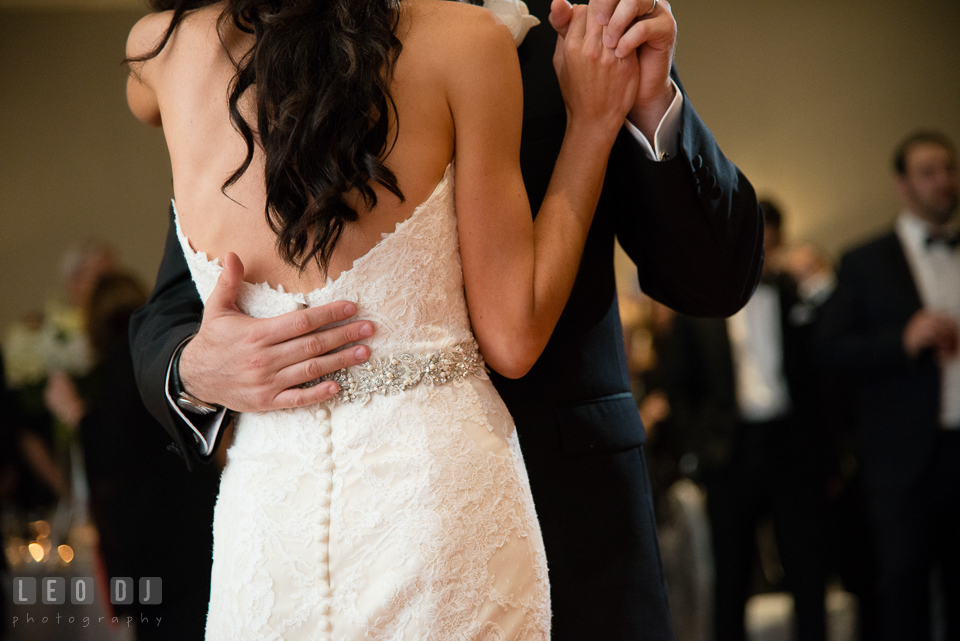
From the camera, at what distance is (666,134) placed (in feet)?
4.28

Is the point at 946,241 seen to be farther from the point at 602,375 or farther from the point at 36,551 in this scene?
the point at 36,551

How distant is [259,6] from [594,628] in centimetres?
109

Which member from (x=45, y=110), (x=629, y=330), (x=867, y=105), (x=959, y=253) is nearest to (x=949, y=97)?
(x=867, y=105)

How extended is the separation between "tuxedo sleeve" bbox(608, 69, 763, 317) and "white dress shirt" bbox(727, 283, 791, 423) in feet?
10.0

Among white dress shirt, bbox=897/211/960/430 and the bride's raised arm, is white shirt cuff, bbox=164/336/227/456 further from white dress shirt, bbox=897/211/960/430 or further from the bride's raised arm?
white dress shirt, bbox=897/211/960/430

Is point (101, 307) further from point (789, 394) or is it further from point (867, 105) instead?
point (867, 105)

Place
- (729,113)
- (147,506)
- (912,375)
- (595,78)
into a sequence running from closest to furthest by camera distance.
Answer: (595,78) → (147,506) → (912,375) → (729,113)

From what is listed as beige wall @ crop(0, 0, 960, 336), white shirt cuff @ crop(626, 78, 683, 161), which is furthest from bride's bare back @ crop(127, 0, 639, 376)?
beige wall @ crop(0, 0, 960, 336)

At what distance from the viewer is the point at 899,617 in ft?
12.0

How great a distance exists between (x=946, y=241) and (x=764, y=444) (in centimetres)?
131

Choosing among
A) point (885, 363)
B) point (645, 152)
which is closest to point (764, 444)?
point (885, 363)
